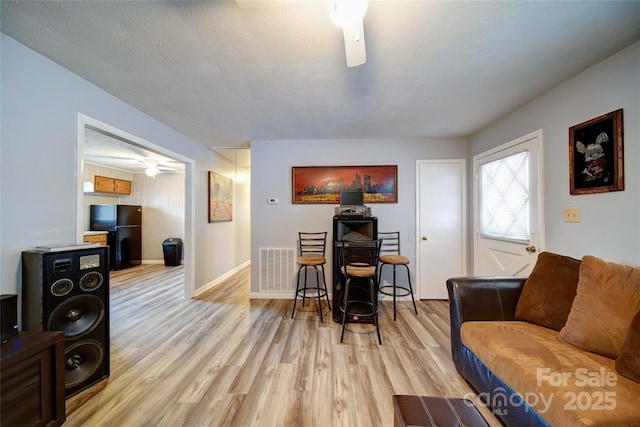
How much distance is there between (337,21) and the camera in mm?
1051

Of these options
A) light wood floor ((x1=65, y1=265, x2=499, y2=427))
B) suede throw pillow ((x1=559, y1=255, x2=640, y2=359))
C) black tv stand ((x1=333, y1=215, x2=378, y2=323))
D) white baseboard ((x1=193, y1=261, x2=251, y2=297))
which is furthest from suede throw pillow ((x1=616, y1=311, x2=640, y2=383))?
white baseboard ((x1=193, y1=261, x2=251, y2=297))

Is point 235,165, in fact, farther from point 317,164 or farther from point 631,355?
point 631,355

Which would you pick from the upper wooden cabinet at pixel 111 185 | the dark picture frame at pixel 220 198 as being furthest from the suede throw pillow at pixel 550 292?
the upper wooden cabinet at pixel 111 185

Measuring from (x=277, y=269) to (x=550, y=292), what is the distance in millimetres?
2933

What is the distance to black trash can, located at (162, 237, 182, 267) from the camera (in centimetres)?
545

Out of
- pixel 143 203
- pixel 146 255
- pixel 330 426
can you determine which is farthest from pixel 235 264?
pixel 330 426

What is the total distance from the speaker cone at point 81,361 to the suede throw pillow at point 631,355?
3112 millimetres

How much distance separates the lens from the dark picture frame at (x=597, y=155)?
1606mm

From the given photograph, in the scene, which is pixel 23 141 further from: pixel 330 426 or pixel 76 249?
pixel 330 426

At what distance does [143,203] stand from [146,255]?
4.27 feet

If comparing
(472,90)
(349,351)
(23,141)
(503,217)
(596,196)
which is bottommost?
(349,351)

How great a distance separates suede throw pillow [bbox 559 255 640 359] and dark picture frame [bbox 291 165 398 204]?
216 centimetres

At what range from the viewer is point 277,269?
3482 mm

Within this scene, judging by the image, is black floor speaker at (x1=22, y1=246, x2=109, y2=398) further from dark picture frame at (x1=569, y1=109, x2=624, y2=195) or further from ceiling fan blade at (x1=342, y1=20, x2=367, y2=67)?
dark picture frame at (x1=569, y1=109, x2=624, y2=195)
